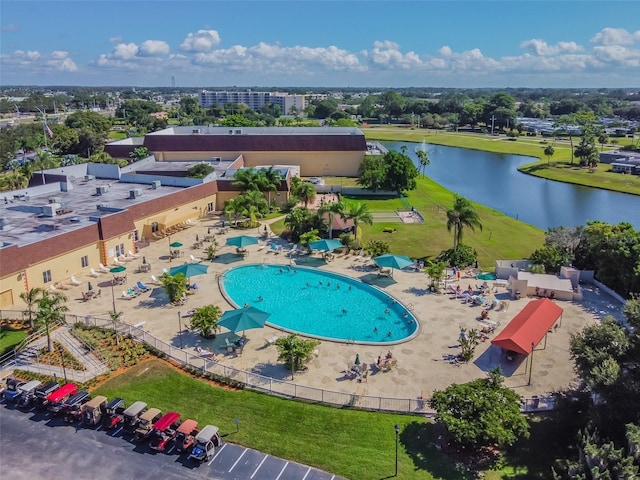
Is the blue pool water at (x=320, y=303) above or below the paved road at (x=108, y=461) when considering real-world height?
above

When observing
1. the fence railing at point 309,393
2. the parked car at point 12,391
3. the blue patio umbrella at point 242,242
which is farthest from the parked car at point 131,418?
the blue patio umbrella at point 242,242

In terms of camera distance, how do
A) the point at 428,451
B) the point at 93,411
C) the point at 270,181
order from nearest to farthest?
1. the point at 428,451
2. the point at 93,411
3. the point at 270,181

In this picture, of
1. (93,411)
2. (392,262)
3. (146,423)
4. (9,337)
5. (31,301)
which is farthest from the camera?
(392,262)

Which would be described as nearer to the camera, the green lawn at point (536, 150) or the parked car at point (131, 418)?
the parked car at point (131, 418)

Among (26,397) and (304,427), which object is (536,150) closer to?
(304,427)

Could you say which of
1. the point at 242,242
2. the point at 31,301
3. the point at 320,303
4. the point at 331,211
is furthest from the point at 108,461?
the point at 331,211

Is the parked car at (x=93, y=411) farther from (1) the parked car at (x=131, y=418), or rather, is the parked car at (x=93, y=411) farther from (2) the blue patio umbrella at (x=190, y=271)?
(2) the blue patio umbrella at (x=190, y=271)

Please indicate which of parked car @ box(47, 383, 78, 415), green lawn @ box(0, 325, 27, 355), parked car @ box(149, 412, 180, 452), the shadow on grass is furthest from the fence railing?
green lawn @ box(0, 325, 27, 355)
